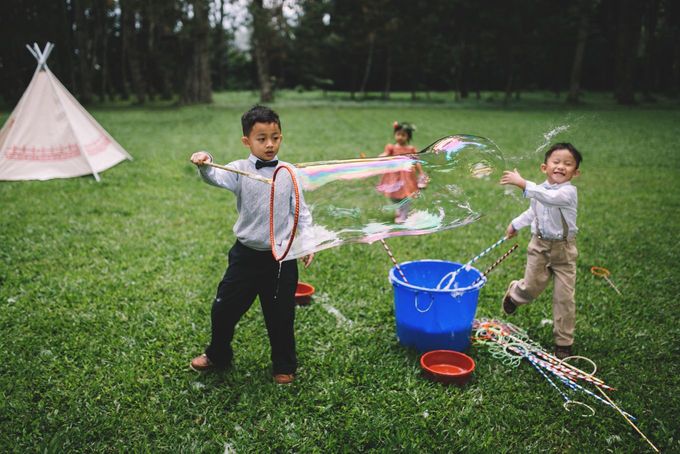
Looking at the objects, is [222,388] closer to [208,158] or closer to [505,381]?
[208,158]

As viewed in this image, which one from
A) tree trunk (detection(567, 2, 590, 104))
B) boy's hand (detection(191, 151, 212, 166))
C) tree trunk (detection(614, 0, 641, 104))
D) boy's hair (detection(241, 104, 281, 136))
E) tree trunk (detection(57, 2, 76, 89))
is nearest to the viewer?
boy's hand (detection(191, 151, 212, 166))

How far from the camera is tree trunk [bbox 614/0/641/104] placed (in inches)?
1102

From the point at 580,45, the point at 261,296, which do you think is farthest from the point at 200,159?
the point at 580,45

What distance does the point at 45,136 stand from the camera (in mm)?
8195

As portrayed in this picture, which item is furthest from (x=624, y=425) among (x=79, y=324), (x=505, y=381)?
(x=79, y=324)

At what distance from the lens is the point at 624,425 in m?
2.92

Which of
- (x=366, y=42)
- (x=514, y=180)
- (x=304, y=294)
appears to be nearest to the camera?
(x=514, y=180)

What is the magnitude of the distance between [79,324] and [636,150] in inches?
518

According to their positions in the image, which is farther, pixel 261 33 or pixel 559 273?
pixel 261 33

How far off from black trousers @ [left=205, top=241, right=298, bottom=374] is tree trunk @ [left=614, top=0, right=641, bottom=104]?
3061cm

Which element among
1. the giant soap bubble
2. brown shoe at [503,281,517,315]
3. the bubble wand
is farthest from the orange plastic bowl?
the bubble wand

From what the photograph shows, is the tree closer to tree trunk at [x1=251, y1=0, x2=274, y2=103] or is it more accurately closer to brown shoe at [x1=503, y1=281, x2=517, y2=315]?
tree trunk at [x1=251, y1=0, x2=274, y2=103]

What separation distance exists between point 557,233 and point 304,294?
6.69ft

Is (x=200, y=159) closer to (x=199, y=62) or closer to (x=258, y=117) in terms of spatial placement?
(x=258, y=117)
